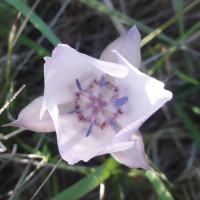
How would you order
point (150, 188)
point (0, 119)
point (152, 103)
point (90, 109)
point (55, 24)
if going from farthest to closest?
point (55, 24) → point (150, 188) → point (0, 119) → point (90, 109) → point (152, 103)

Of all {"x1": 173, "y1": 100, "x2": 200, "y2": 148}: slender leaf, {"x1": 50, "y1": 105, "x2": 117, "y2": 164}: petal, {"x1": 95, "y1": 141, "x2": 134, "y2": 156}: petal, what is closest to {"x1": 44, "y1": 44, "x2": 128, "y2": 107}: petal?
{"x1": 50, "y1": 105, "x2": 117, "y2": 164}: petal

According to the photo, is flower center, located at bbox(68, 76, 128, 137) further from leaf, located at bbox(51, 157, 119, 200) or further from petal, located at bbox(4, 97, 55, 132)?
leaf, located at bbox(51, 157, 119, 200)

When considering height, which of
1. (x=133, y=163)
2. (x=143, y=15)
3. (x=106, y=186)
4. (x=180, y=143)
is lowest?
(x=180, y=143)

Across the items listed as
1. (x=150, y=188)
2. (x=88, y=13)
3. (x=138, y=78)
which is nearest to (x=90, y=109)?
(x=138, y=78)

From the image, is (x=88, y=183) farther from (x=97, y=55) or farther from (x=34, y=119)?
(x=97, y=55)

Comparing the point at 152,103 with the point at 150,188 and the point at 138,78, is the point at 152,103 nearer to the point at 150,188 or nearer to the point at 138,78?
the point at 138,78

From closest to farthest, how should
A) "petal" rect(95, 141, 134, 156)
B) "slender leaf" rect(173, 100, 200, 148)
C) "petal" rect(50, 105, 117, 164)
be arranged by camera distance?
"petal" rect(95, 141, 134, 156) → "petal" rect(50, 105, 117, 164) → "slender leaf" rect(173, 100, 200, 148)
